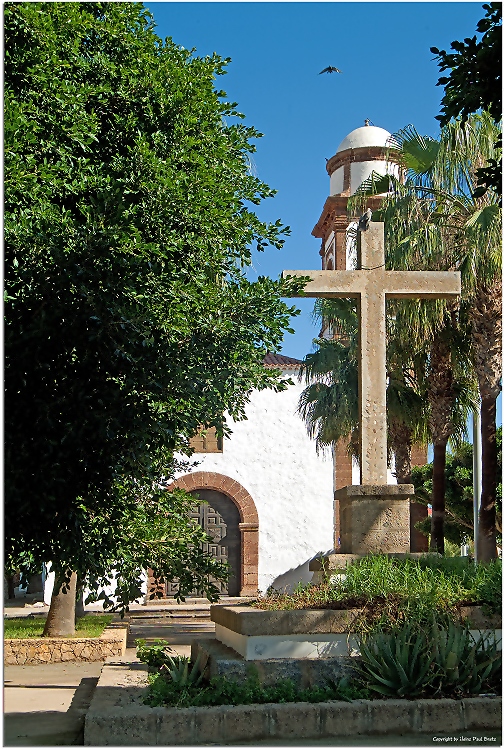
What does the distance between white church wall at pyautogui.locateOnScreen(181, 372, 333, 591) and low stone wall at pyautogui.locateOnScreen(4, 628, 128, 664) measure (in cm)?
1163

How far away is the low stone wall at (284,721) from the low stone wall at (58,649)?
21.7 feet

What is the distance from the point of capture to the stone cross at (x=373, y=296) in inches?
349

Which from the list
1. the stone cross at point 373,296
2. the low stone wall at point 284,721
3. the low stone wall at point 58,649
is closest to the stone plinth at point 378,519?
the stone cross at point 373,296

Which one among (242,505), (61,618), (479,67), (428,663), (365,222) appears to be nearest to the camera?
(479,67)

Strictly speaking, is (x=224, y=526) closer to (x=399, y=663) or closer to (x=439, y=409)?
(x=439, y=409)

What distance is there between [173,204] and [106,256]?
1.21 metres

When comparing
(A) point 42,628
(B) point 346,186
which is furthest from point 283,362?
(A) point 42,628

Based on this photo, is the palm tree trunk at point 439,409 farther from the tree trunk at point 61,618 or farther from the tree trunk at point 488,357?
the tree trunk at point 61,618

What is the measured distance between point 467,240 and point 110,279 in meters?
7.39

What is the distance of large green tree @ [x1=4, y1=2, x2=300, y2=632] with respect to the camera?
6949 millimetres

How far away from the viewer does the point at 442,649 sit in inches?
262

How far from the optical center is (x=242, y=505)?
24.5 meters

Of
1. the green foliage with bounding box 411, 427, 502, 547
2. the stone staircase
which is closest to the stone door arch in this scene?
the stone staircase

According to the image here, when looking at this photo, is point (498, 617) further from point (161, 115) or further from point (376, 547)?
point (161, 115)
